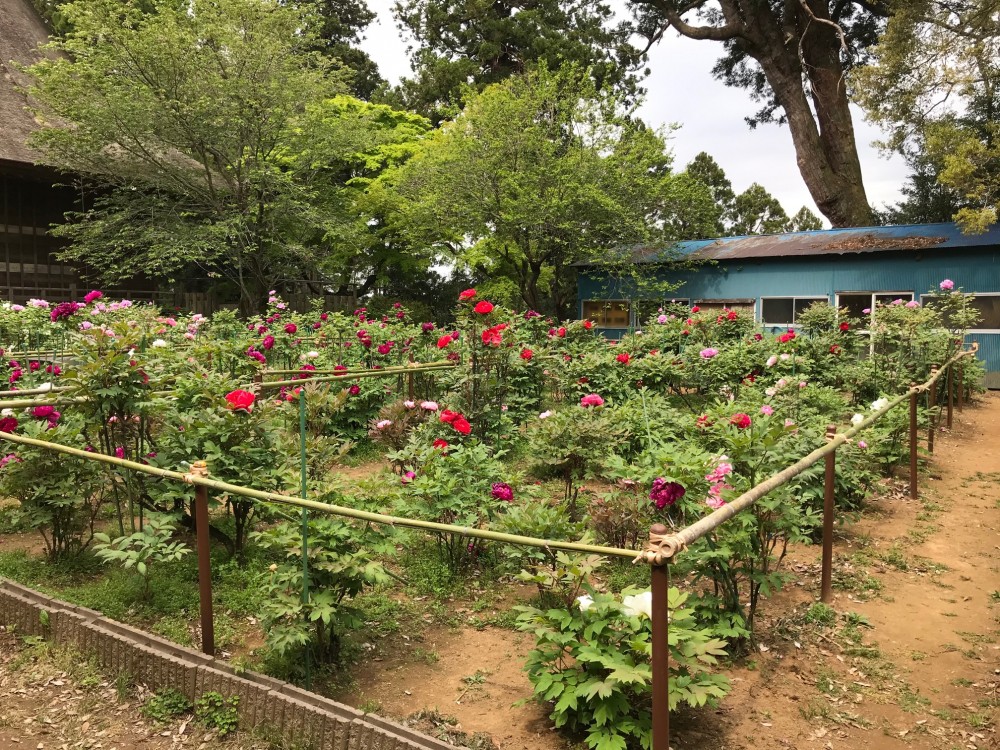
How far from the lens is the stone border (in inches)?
90.6

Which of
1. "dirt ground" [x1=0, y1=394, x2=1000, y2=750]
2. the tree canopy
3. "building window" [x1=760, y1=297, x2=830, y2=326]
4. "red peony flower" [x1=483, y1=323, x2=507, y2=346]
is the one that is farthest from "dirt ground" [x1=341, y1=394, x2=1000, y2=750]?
the tree canopy

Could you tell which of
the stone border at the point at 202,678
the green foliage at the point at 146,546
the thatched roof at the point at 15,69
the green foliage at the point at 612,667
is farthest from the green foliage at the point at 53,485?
→ the thatched roof at the point at 15,69

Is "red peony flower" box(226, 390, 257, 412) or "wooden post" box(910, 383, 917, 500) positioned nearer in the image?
"red peony flower" box(226, 390, 257, 412)

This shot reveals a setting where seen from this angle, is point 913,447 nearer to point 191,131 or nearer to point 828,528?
point 828,528

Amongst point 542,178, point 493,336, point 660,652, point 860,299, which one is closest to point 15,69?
point 542,178

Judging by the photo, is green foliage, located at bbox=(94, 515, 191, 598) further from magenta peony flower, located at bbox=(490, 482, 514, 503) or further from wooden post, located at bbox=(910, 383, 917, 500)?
wooden post, located at bbox=(910, 383, 917, 500)

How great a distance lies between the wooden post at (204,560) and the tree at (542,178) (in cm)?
1409

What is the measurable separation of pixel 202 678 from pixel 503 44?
26.2 metres

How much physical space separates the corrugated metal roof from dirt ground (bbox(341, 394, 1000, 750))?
37.7 ft

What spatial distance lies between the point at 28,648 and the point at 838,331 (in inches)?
395

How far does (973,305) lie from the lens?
13.5m

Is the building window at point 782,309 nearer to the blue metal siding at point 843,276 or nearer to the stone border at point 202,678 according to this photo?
the blue metal siding at point 843,276

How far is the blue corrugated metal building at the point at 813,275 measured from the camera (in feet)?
44.8

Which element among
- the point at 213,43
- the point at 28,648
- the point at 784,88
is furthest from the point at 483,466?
the point at 784,88
